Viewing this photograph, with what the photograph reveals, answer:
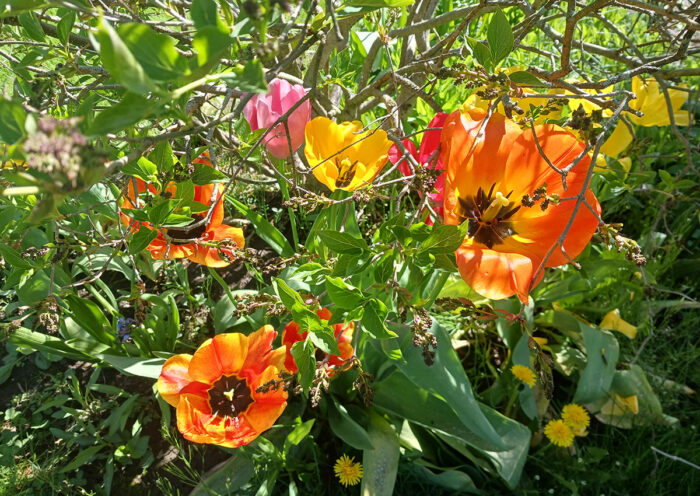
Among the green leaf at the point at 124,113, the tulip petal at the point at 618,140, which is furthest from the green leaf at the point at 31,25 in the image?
the tulip petal at the point at 618,140

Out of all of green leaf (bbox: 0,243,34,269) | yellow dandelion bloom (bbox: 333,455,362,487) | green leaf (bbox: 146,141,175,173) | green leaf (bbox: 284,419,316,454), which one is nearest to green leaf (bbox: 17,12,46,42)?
green leaf (bbox: 146,141,175,173)

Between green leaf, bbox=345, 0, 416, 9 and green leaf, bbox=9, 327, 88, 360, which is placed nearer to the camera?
green leaf, bbox=345, 0, 416, 9

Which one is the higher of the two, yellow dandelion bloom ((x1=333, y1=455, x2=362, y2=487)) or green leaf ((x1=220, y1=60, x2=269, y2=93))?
green leaf ((x1=220, y1=60, x2=269, y2=93))

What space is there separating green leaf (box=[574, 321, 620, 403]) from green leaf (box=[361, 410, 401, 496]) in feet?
1.89

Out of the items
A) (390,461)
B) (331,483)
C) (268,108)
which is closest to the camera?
(268,108)

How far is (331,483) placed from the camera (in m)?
1.46

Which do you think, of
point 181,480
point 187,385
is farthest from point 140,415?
point 187,385

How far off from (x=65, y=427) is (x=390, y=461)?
104 cm

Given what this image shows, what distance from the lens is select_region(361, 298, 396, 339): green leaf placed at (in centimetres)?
81

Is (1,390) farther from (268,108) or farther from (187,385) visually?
(268,108)

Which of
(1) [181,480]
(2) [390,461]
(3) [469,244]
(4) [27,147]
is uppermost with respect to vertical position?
(4) [27,147]

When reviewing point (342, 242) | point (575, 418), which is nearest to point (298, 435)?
point (342, 242)

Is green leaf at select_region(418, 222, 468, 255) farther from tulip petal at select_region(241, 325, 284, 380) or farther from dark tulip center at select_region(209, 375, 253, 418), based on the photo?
dark tulip center at select_region(209, 375, 253, 418)

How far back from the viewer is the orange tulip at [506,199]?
77 centimetres
